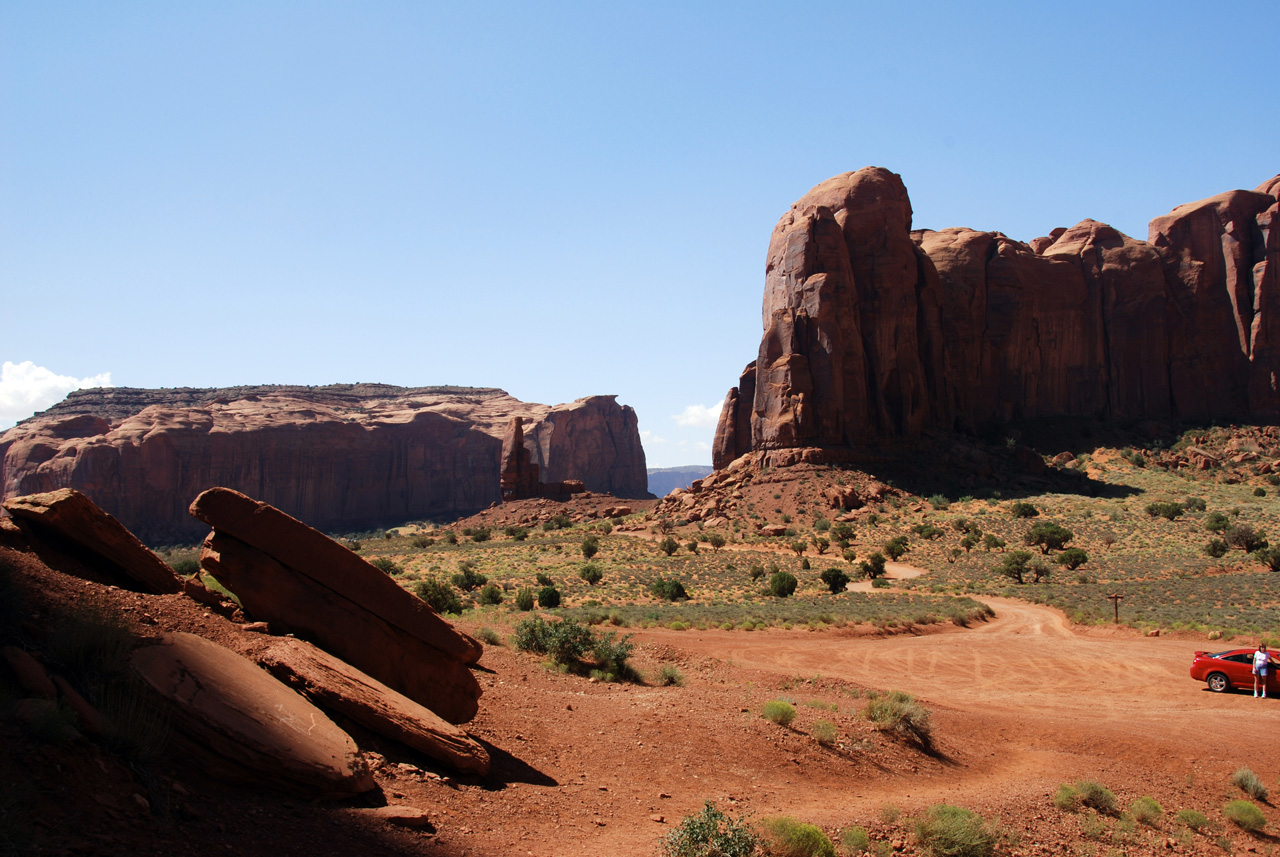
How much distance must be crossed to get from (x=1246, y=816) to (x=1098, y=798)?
83.9 inches

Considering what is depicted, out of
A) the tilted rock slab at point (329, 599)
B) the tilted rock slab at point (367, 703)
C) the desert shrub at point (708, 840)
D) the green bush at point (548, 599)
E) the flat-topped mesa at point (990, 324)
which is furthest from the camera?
the flat-topped mesa at point (990, 324)

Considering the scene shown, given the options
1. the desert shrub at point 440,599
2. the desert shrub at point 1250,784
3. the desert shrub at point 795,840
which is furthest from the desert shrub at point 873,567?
the desert shrub at point 795,840

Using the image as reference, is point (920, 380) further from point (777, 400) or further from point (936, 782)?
point (936, 782)

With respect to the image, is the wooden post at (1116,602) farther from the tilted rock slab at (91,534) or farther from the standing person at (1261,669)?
the tilted rock slab at (91,534)

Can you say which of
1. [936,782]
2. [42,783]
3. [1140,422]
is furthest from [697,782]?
[1140,422]

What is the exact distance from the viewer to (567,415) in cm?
11406

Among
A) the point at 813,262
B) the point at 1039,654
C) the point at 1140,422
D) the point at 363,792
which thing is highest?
the point at 813,262

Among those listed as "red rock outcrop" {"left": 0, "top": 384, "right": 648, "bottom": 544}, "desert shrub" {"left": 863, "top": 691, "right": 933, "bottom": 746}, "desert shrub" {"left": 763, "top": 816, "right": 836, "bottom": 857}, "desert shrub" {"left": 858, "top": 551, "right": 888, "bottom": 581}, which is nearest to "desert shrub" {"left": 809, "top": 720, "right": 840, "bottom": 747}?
"desert shrub" {"left": 863, "top": 691, "right": 933, "bottom": 746}

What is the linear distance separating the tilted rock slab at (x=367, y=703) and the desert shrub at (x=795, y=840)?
3.06 m

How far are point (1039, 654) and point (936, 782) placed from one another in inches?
515

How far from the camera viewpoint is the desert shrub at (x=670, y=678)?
49.9 ft

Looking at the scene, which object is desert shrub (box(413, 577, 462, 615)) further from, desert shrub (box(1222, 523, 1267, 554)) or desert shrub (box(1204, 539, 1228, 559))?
desert shrub (box(1222, 523, 1267, 554))

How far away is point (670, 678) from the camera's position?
1534cm

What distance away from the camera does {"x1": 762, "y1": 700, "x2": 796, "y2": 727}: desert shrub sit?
1194cm
